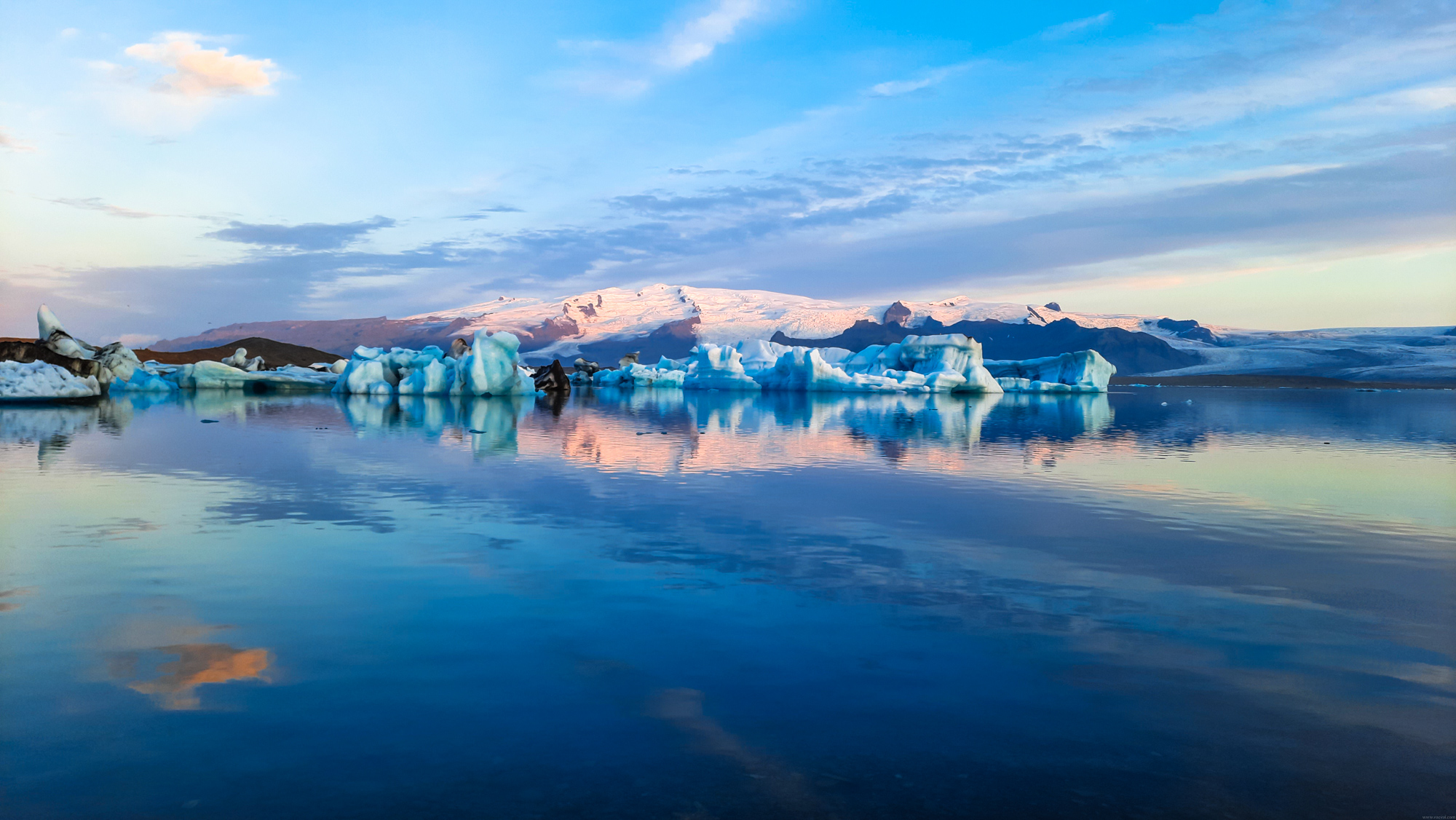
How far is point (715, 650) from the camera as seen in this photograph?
494 cm

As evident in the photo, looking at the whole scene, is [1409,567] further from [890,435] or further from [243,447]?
[243,447]

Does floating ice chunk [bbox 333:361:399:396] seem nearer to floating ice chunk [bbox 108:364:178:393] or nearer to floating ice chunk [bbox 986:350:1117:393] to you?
floating ice chunk [bbox 108:364:178:393]

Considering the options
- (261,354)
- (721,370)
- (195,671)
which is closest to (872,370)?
(721,370)

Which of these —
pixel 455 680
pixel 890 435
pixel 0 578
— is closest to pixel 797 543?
pixel 455 680

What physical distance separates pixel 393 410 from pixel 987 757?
32.6m

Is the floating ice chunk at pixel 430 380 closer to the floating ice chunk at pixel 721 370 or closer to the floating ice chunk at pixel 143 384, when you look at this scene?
the floating ice chunk at pixel 143 384

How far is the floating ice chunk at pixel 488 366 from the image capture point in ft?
145

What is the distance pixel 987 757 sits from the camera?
3.59m

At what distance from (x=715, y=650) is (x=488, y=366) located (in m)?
41.9

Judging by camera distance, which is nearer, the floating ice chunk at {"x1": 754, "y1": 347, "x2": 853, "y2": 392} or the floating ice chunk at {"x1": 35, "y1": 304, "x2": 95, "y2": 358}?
the floating ice chunk at {"x1": 35, "y1": 304, "x2": 95, "y2": 358}

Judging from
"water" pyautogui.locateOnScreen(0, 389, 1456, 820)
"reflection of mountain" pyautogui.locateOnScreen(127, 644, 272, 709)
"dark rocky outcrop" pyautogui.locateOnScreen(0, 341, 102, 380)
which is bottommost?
"water" pyautogui.locateOnScreen(0, 389, 1456, 820)

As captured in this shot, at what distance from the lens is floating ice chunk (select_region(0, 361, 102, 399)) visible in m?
30.3

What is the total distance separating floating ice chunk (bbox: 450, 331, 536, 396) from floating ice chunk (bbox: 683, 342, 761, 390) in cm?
2238

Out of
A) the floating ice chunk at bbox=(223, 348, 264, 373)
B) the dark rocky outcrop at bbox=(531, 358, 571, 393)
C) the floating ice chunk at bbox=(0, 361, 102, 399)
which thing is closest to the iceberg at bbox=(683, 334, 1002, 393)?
the dark rocky outcrop at bbox=(531, 358, 571, 393)
